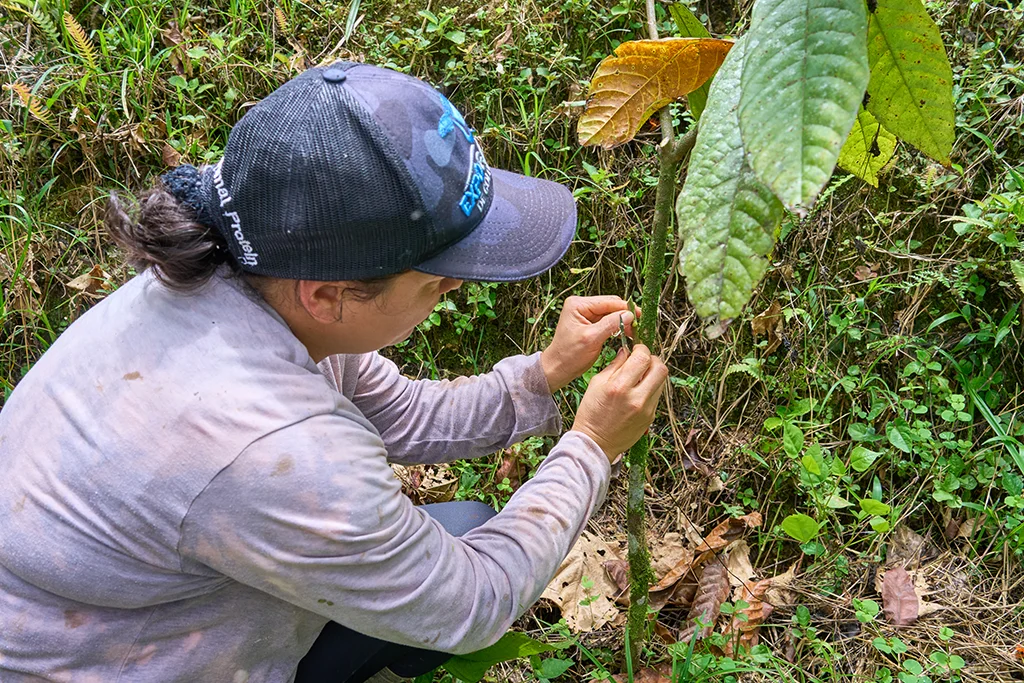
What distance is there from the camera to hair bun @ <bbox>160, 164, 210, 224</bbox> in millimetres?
1459

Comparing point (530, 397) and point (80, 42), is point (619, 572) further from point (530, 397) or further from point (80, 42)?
point (80, 42)

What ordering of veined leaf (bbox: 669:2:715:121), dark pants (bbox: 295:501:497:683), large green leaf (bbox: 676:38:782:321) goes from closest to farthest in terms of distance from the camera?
large green leaf (bbox: 676:38:782:321) → veined leaf (bbox: 669:2:715:121) → dark pants (bbox: 295:501:497:683)

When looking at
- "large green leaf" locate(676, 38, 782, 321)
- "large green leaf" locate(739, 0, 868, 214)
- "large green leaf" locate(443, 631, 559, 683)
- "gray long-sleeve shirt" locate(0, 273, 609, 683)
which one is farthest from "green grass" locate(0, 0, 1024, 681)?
"large green leaf" locate(739, 0, 868, 214)

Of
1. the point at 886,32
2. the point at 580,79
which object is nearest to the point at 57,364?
the point at 886,32

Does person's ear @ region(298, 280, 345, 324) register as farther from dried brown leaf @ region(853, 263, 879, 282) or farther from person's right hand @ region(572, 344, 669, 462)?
dried brown leaf @ region(853, 263, 879, 282)

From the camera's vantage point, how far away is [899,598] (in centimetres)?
231

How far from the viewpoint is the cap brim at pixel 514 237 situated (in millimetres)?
1484

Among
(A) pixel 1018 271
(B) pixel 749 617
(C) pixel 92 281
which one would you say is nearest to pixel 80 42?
(C) pixel 92 281

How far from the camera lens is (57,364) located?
1489 mm

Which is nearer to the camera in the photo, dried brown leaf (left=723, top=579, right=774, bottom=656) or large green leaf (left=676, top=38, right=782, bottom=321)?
large green leaf (left=676, top=38, right=782, bottom=321)

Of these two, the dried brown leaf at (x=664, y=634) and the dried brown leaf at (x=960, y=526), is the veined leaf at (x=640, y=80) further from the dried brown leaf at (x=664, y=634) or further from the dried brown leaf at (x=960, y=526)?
the dried brown leaf at (x=960, y=526)

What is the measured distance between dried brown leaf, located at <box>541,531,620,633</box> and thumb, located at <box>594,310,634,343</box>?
859 millimetres

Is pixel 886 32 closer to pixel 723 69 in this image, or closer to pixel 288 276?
pixel 723 69

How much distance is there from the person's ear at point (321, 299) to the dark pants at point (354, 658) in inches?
28.9
